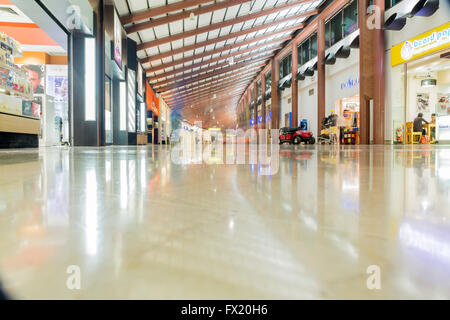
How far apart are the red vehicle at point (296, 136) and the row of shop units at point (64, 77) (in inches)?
261

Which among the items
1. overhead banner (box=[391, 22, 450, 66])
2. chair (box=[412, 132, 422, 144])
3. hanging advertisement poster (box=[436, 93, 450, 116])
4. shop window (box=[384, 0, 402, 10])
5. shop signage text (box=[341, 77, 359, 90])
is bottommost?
chair (box=[412, 132, 422, 144])

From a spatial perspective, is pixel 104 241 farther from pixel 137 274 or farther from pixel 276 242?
pixel 276 242

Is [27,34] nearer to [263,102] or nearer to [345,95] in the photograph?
[345,95]

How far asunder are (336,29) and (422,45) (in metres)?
4.28

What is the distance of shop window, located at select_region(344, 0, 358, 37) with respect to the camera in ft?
33.7

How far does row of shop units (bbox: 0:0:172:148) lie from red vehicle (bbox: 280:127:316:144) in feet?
21.7

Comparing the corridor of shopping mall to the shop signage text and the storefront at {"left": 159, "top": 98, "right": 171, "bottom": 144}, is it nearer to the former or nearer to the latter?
the shop signage text

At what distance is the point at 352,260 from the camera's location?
31 cm

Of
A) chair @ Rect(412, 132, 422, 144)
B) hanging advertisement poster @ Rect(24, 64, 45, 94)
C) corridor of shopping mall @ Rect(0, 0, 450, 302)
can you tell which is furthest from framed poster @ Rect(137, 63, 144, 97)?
chair @ Rect(412, 132, 422, 144)

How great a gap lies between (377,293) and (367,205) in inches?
15.1

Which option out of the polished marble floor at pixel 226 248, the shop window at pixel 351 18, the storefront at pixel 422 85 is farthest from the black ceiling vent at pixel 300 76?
the polished marble floor at pixel 226 248

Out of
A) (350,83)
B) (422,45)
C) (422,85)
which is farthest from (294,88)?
(422,45)

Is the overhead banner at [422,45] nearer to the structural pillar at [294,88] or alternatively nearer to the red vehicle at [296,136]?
the red vehicle at [296,136]
